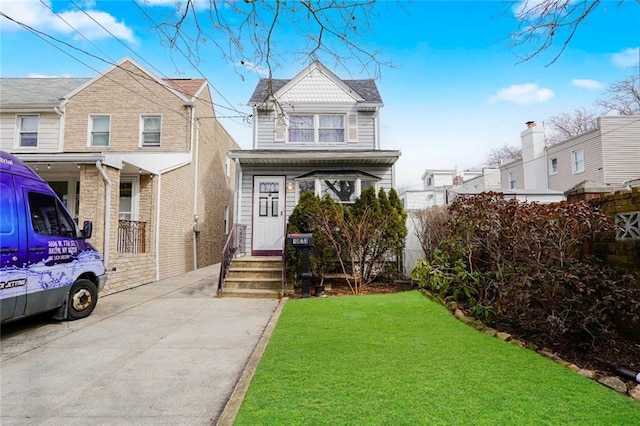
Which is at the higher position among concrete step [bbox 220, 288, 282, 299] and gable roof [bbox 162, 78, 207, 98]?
gable roof [bbox 162, 78, 207, 98]

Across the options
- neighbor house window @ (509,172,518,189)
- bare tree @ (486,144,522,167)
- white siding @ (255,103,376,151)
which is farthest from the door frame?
bare tree @ (486,144,522,167)

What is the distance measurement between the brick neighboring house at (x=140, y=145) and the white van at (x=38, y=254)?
10.3 feet

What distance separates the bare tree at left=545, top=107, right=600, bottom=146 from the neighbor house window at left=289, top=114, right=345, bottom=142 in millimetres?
25467

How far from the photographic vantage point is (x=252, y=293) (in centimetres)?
784

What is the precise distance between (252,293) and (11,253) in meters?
4.43

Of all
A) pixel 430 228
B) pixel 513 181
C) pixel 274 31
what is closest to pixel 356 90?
pixel 430 228

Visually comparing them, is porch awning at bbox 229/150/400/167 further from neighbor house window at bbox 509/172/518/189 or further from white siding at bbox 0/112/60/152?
neighbor house window at bbox 509/172/518/189

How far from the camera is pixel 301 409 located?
2641mm

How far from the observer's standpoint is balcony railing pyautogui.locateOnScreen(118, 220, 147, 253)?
9602mm

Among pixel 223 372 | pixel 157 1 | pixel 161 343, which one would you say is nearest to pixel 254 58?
pixel 157 1

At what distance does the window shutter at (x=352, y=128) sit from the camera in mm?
11625

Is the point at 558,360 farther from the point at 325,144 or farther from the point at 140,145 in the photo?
the point at 140,145

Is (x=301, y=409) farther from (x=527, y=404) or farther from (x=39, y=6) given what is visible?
(x=39, y=6)

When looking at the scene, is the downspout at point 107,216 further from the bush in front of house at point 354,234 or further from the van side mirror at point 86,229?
the bush in front of house at point 354,234
